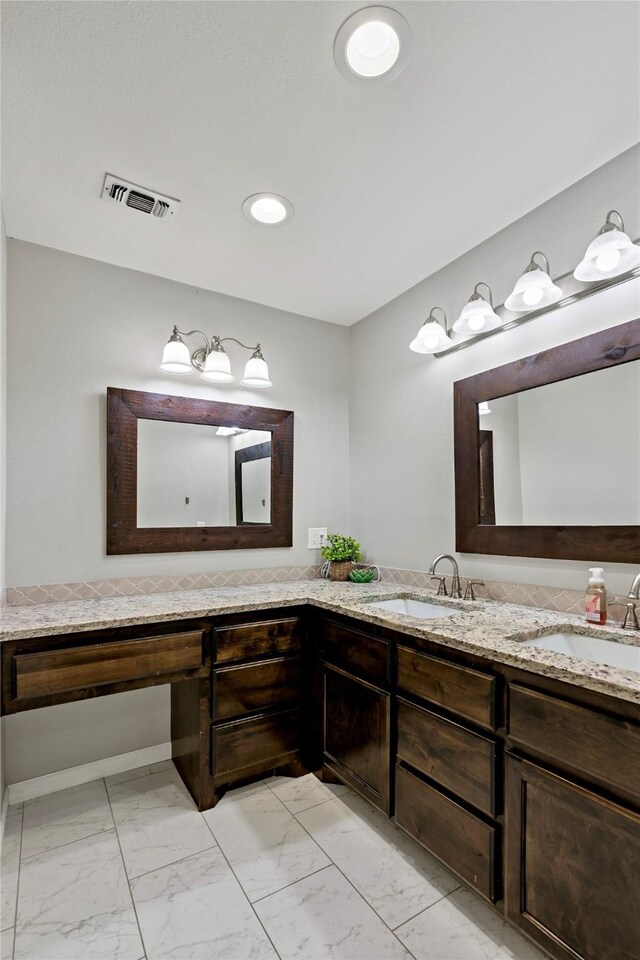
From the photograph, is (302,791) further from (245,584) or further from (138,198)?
(138,198)

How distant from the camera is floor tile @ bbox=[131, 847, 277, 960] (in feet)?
4.40

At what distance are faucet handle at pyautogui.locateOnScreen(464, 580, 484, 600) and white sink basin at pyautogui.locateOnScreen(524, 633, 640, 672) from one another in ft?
1.68

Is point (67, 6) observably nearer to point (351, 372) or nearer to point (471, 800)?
point (351, 372)

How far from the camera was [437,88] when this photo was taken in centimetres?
144

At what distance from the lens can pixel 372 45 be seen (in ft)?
4.30

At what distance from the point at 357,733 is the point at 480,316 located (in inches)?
72.2

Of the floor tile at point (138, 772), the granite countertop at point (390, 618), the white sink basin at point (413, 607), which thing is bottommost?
the floor tile at point (138, 772)

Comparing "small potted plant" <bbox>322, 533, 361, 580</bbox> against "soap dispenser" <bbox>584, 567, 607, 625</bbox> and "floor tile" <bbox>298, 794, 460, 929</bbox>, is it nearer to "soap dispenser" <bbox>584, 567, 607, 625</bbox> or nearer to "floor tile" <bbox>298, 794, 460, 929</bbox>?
"floor tile" <bbox>298, 794, 460, 929</bbox>

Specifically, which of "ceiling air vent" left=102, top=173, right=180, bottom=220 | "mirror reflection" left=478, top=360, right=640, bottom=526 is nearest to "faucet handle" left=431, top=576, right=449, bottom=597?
"mirror reflection" left=478, top=360, right=640, bottom=526

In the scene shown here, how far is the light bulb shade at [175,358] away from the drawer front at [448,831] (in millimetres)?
1990

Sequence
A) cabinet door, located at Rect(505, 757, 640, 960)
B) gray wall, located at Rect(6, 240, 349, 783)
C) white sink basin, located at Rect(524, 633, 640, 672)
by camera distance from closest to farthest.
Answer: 1. cabinet door, located at Rect(505, 757, 640, 960)
2. white sink basin, located at Rect(524, 633, 640, 672)
3. gray wall, located at Rect(6, 240, 349, 783)

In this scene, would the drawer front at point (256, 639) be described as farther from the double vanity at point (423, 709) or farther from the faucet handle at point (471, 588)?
the faucet handle at point (471, 588)

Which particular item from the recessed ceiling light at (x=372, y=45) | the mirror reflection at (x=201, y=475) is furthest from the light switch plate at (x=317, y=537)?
the recessed ceiling light at (x=372, y=45)

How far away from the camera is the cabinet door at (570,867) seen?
1.06m
